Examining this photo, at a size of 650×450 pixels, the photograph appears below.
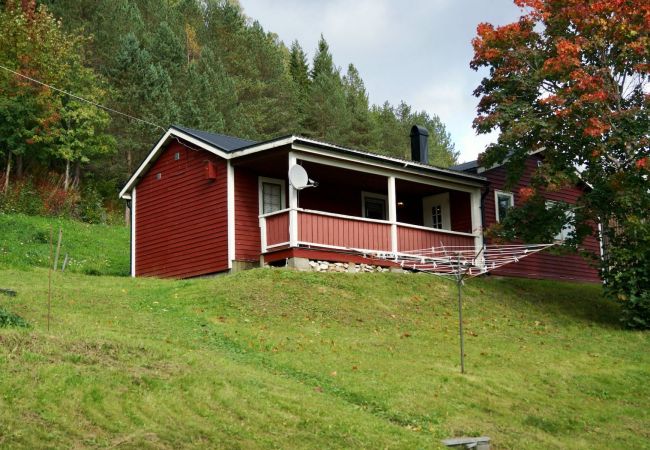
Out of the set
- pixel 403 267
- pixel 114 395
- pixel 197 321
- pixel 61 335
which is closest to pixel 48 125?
pixel 403 267

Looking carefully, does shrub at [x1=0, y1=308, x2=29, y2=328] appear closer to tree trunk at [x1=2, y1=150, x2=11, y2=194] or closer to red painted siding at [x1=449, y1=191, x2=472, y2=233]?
red painted siding at [x1=449, y1=191, x2=472, y2=233]

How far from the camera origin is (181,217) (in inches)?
867

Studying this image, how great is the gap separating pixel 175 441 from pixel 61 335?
3488 millimetres

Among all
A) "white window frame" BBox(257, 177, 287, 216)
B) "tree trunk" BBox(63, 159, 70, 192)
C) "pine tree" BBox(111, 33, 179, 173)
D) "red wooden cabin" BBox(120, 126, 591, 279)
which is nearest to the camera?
"red wooden cabin" BBox(120, 126, 591, 279)

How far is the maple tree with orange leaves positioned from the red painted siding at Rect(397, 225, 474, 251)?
7.38ft

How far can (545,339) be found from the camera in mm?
16875

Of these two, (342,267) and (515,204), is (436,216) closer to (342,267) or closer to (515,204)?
(515,204)

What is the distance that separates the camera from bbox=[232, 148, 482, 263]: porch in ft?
64.5

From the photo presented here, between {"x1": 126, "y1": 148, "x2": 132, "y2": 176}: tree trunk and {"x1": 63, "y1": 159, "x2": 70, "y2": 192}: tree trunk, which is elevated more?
{"x1": 126, "y1": 148, "x2": 132, "y2": 176}: tree trunk

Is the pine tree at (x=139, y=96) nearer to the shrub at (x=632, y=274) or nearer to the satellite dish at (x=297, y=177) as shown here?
the satellite dish at (x=297, y=177)

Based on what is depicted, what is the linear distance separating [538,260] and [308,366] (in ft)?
48.5

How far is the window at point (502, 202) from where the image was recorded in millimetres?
25094

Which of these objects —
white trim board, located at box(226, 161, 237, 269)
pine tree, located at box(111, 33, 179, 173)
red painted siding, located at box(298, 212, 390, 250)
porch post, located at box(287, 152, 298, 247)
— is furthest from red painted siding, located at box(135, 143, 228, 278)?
pine tree, located at box(111, 33, 179, 173)

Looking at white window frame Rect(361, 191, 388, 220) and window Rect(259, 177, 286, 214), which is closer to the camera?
window Rect(259, 177, 286, 214)
